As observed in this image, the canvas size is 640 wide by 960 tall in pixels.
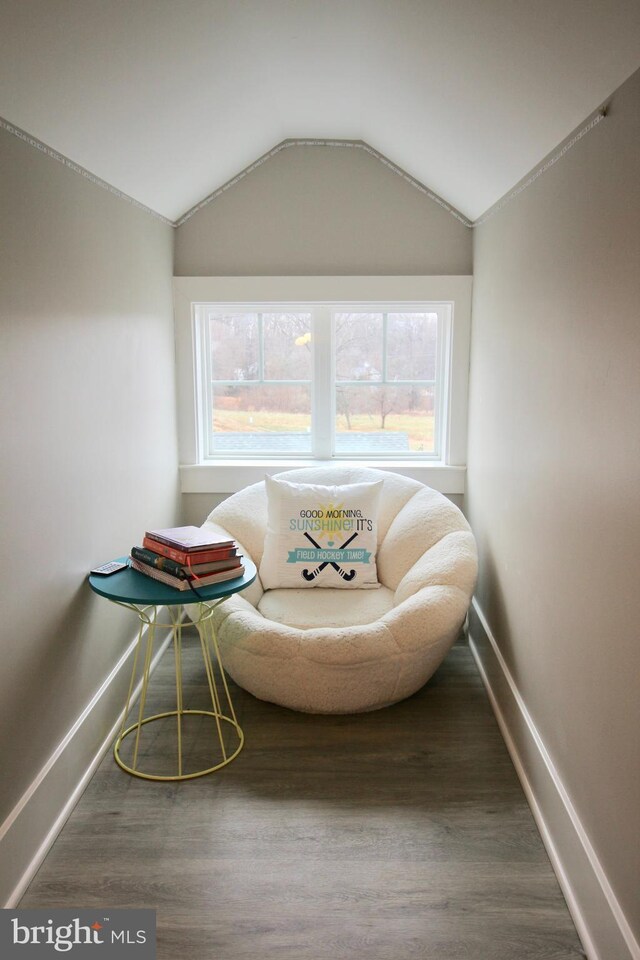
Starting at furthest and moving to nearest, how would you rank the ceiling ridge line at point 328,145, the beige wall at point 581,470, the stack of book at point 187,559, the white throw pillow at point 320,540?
the ceiling ridge line at point 328,145 → the white throw pillow at point 320,540 → the stack of book at point 187,559 → the beige wall at point 581,470

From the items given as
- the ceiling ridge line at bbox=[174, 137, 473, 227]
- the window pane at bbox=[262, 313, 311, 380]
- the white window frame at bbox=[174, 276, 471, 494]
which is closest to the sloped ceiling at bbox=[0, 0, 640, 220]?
the ceiling ridge line at bbox=[174, 137, 473, 227]

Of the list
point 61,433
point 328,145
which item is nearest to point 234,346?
point 328,145

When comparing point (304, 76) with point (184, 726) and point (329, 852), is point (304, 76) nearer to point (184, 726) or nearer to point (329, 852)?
point (184, 726)

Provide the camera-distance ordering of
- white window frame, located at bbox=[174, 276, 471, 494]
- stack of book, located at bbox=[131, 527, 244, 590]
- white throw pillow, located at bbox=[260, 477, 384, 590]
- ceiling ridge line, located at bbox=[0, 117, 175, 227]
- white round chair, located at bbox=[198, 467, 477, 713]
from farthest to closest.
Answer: white window frame, located at bbox=[174, 276, 471, 494]
white throw pillow, located at bbox=[260, 477, 384, 590]
white round chair, located at bbox=[198, 467, 477, 713]
stack of book, located at bbox=[131, 527, 244, 590]
ceiling ridge line, located at bbox=[0, 117, 175, 227]

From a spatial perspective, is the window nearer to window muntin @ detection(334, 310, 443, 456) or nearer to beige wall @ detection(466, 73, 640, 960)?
window muntin @ detection(334, 310, 443, 456)

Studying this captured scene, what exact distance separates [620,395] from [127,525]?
1.99 m

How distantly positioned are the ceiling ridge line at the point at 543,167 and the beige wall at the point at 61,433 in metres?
1.53

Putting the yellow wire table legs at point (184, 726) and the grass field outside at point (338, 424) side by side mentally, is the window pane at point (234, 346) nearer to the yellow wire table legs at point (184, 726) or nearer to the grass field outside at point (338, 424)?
the grass field outside at point (338, 424)

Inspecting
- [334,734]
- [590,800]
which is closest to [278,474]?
[334,734]

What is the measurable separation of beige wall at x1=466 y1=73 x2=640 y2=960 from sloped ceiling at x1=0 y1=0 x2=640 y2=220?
16 centimetres

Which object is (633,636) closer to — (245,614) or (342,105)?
(245,614)

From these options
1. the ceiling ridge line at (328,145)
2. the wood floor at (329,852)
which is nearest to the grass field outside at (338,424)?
the ceiling ridge line at (328,145)

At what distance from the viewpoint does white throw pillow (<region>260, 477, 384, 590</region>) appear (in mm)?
3240

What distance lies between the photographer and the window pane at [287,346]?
3801 mm
